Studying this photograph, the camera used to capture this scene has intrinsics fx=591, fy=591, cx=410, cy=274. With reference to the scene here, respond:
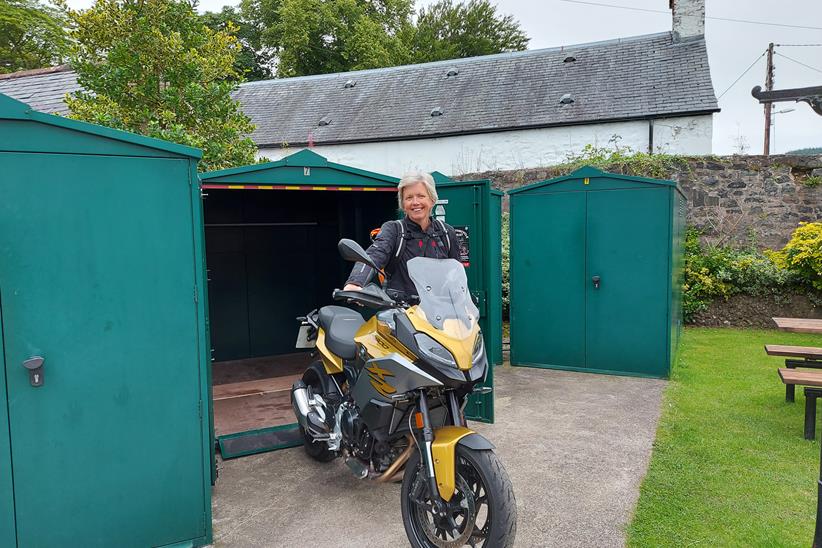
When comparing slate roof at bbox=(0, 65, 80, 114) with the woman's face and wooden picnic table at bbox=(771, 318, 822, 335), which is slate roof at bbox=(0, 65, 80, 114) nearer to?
the woman's face

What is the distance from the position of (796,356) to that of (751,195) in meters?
6.73

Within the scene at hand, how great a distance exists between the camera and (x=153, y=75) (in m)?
7.77

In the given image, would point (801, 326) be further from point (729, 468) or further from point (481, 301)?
point (481, 301)

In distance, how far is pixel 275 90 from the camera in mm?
21609

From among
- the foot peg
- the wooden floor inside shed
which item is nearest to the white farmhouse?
the wooden floor inside shed

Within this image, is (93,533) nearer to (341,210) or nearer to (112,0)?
(341,210)

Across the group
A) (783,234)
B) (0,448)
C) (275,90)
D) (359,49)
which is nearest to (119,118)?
(0,448)

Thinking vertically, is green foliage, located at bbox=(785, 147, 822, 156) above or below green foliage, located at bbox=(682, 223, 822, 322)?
above

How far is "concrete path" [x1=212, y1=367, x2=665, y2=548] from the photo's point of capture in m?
3.17

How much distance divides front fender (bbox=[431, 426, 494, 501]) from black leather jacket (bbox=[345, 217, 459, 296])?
0.89 m

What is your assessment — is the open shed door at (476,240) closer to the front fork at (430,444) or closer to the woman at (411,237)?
the woman at (411,237)

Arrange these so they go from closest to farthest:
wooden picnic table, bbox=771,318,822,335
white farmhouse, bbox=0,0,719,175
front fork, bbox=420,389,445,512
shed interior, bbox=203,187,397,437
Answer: front fork, bbox=420,389,445,512 < wooden picnic table, bbox=771,318,822,335 < shed interior, bbox=203,187,397,437 < white farmhouse, bbox=0,0,719,175

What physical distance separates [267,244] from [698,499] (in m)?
5.73

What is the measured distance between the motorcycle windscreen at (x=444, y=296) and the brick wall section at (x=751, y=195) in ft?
29.8
